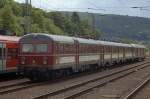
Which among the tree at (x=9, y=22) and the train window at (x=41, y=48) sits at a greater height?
the tree at (x=9, y=22)

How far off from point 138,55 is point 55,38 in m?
45.6

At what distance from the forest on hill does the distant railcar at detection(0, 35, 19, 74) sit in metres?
3.82

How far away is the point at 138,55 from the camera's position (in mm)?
73438

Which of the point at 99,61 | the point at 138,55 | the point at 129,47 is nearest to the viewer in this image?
the point at 99,61

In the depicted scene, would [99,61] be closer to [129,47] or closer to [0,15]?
[129,47]

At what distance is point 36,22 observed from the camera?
352ft

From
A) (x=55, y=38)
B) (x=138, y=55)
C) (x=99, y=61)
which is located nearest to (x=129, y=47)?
(x=138, y=55)

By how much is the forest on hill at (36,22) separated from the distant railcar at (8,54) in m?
3.82

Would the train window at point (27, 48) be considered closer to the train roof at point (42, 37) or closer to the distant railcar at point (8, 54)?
the train roof at point (42, 37)

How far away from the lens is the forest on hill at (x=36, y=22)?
2960 inches

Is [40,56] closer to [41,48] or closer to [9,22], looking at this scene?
[41,48]

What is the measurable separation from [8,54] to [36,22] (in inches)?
3080

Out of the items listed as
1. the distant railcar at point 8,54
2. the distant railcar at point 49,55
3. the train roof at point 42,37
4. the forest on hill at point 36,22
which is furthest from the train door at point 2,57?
the forest on hill at point 36,22

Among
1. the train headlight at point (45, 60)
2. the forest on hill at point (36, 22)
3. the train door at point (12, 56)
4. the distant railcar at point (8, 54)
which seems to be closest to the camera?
the train headlight at point (45, 60)
